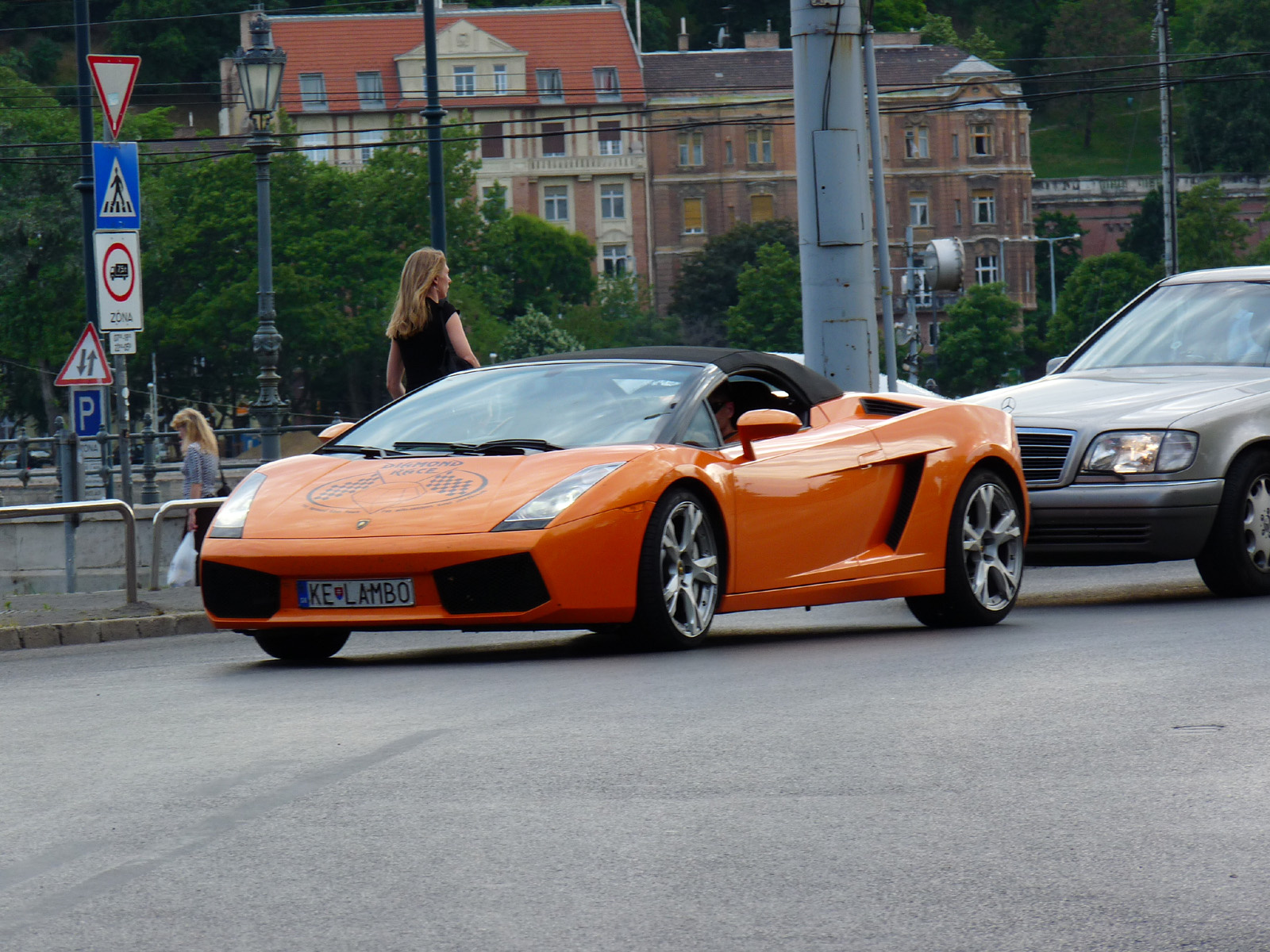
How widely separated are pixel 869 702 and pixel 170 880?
9.78 feet

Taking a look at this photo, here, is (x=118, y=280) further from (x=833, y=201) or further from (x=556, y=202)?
(x=556, y=202)

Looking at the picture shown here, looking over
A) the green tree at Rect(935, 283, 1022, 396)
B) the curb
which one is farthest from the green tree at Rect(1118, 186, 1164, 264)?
the curb

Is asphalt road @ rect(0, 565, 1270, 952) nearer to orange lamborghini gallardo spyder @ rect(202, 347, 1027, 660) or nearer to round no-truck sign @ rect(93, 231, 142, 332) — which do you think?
orange lamborghini gallardo spyder @ rect(202, 347, 1027, 660)

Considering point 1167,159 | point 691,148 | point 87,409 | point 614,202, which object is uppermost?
point 691,148

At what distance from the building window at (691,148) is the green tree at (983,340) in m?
18.5

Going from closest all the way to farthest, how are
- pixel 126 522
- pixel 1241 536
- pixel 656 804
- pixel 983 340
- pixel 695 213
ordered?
pixel 656 804
pixel 1241 536
pixel 126 522
pixel 983 340
pixel 695 213

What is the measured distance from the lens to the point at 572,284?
11388cm

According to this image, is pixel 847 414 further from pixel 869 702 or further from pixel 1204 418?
pixel 869 702

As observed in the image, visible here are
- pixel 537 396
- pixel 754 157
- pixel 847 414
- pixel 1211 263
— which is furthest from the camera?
pixel 754 157

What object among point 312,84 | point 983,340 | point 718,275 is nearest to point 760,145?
point 718,275

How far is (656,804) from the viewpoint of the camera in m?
5.11

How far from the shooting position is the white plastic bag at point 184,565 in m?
16.1

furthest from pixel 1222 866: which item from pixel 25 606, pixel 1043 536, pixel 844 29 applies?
pixel 844 29

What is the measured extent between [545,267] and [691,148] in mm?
13700
